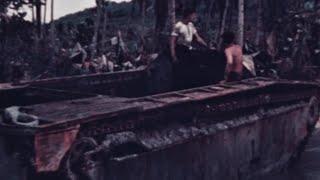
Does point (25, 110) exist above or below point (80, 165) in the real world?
above

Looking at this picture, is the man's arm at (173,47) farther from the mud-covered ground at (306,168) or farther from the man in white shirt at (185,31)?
the mud-covered ground at (306,168)

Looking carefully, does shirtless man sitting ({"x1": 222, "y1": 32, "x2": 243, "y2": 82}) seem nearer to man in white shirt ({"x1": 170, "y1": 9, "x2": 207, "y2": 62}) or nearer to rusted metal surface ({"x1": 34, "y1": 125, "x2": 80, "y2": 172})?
man in white shirt ({"x1": 170, "y1": 9, "x2": 207, "y2": 62})

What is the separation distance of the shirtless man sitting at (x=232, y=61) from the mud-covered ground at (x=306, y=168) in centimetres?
157

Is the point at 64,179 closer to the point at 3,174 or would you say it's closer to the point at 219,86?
the point at 3,174

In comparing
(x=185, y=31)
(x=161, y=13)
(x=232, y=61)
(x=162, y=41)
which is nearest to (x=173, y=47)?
(x=185, y=31)

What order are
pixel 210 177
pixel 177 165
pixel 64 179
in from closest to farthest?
pixel 64 179, pixel 177 165, pixel 210 177

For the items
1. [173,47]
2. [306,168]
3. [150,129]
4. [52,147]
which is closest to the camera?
[52,147]

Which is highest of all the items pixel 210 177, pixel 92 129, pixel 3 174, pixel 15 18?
pixel 15 18

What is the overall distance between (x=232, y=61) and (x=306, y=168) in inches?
89.5

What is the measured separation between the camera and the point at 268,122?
356 inches

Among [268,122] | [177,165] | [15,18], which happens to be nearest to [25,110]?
[177,165]

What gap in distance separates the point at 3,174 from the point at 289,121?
517cm

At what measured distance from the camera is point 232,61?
366 inches

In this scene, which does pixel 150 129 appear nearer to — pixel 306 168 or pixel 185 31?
pixel 185 31
